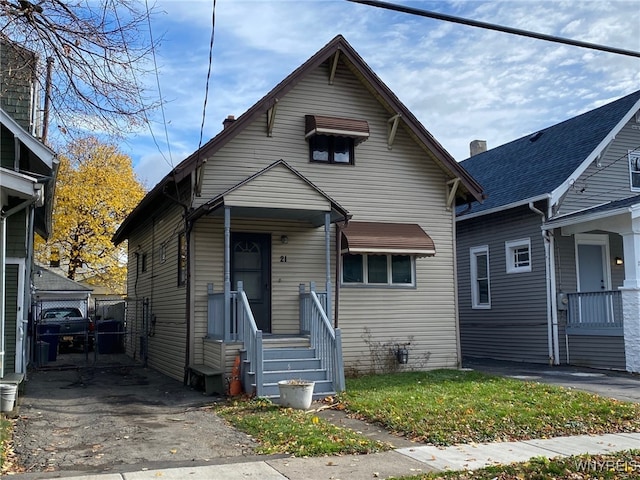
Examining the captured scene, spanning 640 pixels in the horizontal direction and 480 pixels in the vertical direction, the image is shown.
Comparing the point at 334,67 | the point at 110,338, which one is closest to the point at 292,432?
the point at 334,67

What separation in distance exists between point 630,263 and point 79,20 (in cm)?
1215

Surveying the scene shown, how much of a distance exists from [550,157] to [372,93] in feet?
22.6

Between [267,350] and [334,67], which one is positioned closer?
[267,350]

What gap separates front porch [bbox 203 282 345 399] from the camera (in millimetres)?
10820

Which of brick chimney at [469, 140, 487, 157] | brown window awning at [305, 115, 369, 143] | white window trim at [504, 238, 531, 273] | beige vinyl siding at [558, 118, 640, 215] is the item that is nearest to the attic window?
brown window awning at [305, 115, 369, 143]

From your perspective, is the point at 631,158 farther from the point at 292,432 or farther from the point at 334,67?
the point at 292,432

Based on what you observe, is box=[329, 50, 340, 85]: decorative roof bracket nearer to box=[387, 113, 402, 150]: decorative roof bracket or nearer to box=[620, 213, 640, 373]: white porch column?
box=[387, 113, 402, 150]: decorative roof bracket

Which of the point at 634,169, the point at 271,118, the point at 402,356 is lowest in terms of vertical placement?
the point at 402,356

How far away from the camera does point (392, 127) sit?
14.5m

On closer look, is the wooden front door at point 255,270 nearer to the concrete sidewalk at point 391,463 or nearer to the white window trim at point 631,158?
the concrete sidewalk at point 391,463

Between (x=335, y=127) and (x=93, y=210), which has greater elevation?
(x=93, y=210)

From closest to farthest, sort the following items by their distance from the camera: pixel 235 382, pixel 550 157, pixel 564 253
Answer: pixel 235 382 → pixel 564 253 → pixel 550 157

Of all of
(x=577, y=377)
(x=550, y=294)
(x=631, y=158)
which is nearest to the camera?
(x=577, y=377)

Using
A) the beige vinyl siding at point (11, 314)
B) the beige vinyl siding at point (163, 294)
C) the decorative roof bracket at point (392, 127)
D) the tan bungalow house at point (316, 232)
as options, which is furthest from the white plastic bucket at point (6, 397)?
the decorative roof bracket at point (392, 127)
